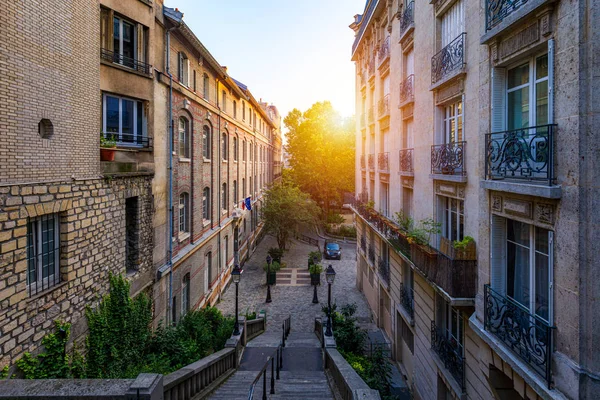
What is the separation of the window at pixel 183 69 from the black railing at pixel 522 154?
39.2ft

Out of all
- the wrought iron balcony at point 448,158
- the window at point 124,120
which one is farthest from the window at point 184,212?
the wrought iron balcony at point 448,158

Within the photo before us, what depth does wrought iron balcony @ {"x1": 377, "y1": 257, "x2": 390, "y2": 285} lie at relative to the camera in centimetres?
1570

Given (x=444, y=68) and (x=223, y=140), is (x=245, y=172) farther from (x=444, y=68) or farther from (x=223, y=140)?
(x=444, y=68)

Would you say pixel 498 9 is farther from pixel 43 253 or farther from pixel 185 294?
pixel 185 294

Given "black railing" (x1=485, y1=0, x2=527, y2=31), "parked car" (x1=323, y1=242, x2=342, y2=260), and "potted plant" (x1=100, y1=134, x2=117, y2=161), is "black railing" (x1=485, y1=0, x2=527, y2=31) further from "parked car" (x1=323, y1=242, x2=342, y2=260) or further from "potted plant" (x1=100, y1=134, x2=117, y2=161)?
"parked car" (x1=323, y1=242, x2=342, y2=260)

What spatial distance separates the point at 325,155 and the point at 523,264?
3905 cm

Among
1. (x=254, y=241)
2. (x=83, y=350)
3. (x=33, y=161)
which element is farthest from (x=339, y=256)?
(x=33, y=161)

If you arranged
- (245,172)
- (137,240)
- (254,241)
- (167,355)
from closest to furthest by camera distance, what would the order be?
1. (167,355)
2. (137,240)
3. (245,172)
4. (254,241)

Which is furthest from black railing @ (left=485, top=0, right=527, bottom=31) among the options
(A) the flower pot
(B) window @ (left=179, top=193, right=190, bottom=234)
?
(B) window @ (left=179, top=193, right=190, bottom=234)

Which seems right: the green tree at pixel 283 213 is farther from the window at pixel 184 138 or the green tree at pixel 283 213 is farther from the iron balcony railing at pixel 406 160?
the iron balcony railing at pixel 406 160

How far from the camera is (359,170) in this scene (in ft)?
76.4

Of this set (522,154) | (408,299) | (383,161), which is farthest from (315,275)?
(522,154)

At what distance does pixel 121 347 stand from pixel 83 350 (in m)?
0.88

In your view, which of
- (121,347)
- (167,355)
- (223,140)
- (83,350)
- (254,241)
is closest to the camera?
(83,350)
